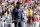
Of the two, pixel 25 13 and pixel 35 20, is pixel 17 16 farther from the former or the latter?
pixel 35 20

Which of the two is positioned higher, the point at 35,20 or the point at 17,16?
the point at 17,16

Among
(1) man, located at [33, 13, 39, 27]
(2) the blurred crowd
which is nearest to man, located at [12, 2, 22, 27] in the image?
(2) the blurred crowd

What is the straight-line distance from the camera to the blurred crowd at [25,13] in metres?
1.78

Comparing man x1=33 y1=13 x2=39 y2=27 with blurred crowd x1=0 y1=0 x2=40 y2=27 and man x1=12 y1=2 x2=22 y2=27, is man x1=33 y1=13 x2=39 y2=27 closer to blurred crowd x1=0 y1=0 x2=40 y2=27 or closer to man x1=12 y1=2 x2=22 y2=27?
blurred crowd x1=0 y1=0 x2=40 y2=27

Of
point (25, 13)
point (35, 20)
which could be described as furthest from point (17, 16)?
point (35, 20)

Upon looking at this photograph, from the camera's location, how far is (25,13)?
1804 mm

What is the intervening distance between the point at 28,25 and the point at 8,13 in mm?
538

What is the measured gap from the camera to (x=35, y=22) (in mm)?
1778

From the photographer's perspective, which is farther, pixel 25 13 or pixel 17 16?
pixel 25 13

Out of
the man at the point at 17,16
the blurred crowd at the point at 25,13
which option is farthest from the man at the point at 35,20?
the man at the point at 17,16

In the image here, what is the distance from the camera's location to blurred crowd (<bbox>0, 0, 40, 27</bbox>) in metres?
1.78

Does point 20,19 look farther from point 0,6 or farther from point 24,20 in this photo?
point 0,6

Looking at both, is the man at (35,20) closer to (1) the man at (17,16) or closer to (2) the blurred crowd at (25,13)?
(2) the blurred crowd at (25,13)

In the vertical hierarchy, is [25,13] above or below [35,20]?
above
